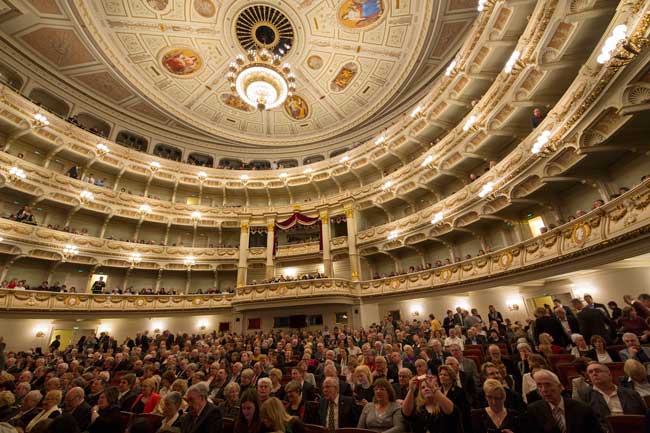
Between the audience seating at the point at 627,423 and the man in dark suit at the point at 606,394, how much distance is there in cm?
61

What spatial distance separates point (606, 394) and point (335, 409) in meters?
2.74

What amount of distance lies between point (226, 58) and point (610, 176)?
17.7 m

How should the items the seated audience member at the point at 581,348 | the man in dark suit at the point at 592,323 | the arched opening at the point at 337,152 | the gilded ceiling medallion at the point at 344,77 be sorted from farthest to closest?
the arched opening at the point at 337,152
the gilded ceiling medallion at the point at 344,77
the man in dark suit at the point at 592,323
the seated audience member at the point at 581,348

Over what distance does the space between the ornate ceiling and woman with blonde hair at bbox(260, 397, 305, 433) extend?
15903 mm

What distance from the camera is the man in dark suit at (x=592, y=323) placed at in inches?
185

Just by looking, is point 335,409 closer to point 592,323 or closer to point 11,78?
point 592,323

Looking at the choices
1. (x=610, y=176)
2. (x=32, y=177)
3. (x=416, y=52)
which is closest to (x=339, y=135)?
(x=416, y=52)

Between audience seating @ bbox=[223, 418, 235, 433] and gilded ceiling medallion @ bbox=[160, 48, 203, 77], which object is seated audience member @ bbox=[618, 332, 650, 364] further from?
gilded ceiling medallion @ bbox=[160, 48, 203, 77]

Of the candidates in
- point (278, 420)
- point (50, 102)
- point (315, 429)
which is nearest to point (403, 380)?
point (315, 429)

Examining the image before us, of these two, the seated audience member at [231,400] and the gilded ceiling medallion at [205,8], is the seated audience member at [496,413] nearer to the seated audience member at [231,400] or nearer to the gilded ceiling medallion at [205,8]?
the seated audience member at [231,400]

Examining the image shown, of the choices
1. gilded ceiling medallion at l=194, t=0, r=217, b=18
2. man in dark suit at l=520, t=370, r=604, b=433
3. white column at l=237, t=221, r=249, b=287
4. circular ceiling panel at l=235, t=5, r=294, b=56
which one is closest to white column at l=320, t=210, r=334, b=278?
white column at l=237, t=221, r=249, b=287

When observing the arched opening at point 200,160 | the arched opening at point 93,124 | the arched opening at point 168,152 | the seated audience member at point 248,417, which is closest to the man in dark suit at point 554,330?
the seated audience member at point 248,417

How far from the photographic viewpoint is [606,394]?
112 inches

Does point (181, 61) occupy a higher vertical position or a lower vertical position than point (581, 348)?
higher
